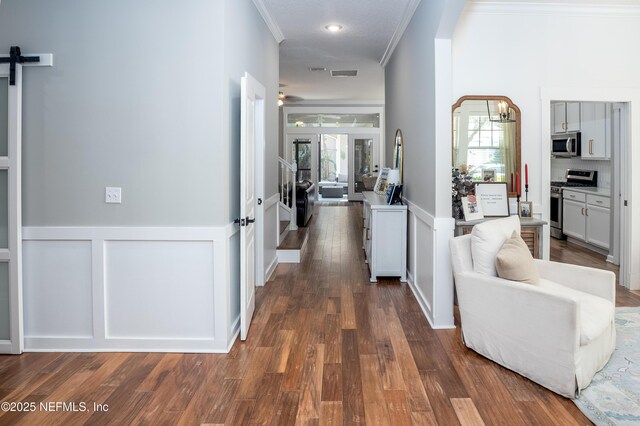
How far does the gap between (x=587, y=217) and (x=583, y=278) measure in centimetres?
394

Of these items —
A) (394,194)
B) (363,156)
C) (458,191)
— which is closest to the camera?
(458,191)

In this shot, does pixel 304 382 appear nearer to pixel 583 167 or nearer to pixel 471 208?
pixel 471 208

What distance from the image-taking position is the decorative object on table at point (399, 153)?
5885mm

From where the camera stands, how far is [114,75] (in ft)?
10.5

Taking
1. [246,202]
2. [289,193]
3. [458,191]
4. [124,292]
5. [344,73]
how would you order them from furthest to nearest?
[289,193], [344,73], [458,191], [246,202], [124,292]

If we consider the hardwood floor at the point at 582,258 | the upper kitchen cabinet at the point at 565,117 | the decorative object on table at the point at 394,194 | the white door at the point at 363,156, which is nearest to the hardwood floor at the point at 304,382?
the decorative object on table at the point at 394,194

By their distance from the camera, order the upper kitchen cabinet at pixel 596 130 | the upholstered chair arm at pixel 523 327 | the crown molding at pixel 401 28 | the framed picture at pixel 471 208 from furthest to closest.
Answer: the upper kitchen cabinet at pixel 596 130
the crown molding at pixel 401 28
the framed picture at pixel 471 208
the upholstered chair arm at pixel 523 327

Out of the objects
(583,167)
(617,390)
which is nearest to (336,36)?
(583,167)

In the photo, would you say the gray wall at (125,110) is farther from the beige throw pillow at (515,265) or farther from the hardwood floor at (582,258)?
the hardwood floor at (582,258)

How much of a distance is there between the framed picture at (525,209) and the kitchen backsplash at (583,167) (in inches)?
127

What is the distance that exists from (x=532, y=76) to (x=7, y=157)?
422cm

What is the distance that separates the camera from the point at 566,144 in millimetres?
7137

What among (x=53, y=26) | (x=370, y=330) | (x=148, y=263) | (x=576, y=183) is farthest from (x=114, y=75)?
(x=576, y=183)

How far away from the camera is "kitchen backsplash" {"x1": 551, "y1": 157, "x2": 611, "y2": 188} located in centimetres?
680
